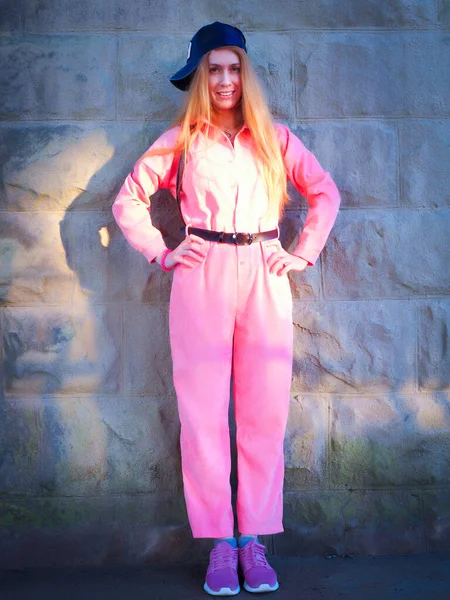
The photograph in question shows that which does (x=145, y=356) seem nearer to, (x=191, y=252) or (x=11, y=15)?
(x=191, y=252)

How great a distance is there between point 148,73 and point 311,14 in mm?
716

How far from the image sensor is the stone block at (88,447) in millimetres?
2609

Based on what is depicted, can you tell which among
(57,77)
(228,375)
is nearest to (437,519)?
(228,375)

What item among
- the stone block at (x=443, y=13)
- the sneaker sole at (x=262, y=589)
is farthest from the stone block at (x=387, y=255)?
the sneaker sole at (x=262, y=589)

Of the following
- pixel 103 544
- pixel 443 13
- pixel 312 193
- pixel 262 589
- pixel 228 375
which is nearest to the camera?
pixel 262 589

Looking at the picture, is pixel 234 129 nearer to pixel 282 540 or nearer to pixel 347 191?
pixel 347 191

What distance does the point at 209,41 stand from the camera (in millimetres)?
2361

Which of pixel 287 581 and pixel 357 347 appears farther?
pixel 357 347

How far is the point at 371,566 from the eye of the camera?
249 cm

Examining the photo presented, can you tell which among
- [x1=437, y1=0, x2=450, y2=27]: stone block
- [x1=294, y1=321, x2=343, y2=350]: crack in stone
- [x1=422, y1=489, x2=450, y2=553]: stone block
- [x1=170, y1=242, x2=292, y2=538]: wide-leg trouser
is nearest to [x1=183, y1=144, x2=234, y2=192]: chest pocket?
[x1=170, y1=242, x2=292, y2=538]: wide-leg trouser

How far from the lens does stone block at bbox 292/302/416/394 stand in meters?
2.65

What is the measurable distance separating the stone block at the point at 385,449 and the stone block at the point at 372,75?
4.06 feet

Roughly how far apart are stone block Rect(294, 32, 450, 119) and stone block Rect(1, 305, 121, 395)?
1242 millimetres

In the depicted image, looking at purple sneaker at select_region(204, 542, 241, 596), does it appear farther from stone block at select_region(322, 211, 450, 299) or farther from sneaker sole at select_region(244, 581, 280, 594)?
stone block at select_region(322, 211, 450, 299)
